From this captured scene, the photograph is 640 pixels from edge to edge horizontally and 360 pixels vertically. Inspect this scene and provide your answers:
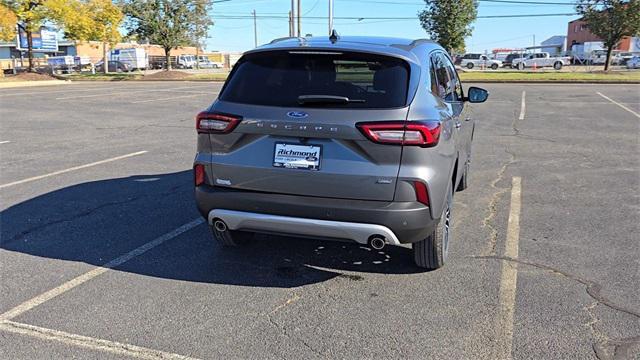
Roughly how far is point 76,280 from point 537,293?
337 cm

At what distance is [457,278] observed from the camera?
13.3 ft

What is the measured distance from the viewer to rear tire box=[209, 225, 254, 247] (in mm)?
4465

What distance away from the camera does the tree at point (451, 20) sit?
133 ft

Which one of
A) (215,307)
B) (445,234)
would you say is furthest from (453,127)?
(215,307)

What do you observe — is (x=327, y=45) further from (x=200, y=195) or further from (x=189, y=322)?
(x=189, y=322)

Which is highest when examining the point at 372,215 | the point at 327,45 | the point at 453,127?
the point at 327,45

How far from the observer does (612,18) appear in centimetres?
3759

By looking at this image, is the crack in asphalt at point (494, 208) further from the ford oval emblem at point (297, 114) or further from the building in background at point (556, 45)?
the building in background at point (556, 45)

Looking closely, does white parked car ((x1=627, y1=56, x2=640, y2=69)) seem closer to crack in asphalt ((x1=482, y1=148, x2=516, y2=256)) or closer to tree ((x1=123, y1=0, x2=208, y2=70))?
tree ((x1=123, y1=0, x2=208, y2=70))

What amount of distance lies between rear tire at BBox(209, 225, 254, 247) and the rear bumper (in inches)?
26.9

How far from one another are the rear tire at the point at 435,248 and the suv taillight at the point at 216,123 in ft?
5.33

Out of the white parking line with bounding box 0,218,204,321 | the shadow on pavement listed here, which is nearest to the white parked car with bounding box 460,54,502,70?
the shadow on pavement

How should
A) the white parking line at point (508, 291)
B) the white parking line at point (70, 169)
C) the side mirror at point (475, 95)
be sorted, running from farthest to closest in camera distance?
the white parking line at point (70, 169) < the side mirror at point (475, 95) < the white parking line at point (508, 291)

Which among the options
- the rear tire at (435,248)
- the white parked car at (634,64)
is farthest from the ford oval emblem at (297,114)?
the white parked car at (634,64)
